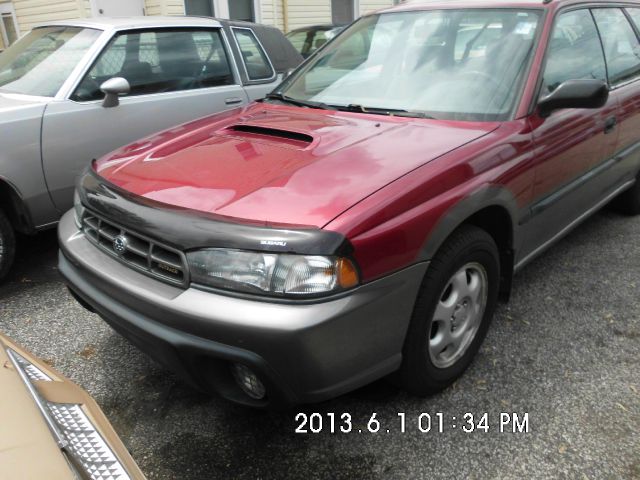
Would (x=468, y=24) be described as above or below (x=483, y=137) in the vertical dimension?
above

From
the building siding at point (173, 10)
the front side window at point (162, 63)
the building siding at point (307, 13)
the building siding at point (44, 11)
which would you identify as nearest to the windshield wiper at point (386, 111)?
the front side window at point (162, 63)

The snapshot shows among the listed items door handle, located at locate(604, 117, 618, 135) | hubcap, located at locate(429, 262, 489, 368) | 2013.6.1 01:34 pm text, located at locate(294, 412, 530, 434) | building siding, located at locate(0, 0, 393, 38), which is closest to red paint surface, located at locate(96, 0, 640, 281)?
door handle, located at locate(604, 117, 618, 135)

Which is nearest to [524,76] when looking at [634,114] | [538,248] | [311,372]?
[538,248]

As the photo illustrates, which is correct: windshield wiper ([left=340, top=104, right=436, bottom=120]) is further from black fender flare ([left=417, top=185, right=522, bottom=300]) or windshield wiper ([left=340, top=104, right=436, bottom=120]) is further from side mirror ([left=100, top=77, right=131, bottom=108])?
side mirror ([left=100, top=77, right=131, bottom=108])

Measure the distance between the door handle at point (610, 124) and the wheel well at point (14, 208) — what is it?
3559 mm

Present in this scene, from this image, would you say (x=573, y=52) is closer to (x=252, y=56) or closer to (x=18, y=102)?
(x=252, y=56)

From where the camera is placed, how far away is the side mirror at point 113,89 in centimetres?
374

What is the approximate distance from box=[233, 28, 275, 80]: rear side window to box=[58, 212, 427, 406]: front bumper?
3.19m

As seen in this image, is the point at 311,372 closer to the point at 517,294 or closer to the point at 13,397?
the point at 13,397

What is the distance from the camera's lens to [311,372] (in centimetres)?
184

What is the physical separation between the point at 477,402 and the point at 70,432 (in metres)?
1.70

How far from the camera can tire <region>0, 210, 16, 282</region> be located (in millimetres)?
3492

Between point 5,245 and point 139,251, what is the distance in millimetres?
1937

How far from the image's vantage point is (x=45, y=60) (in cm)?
405
